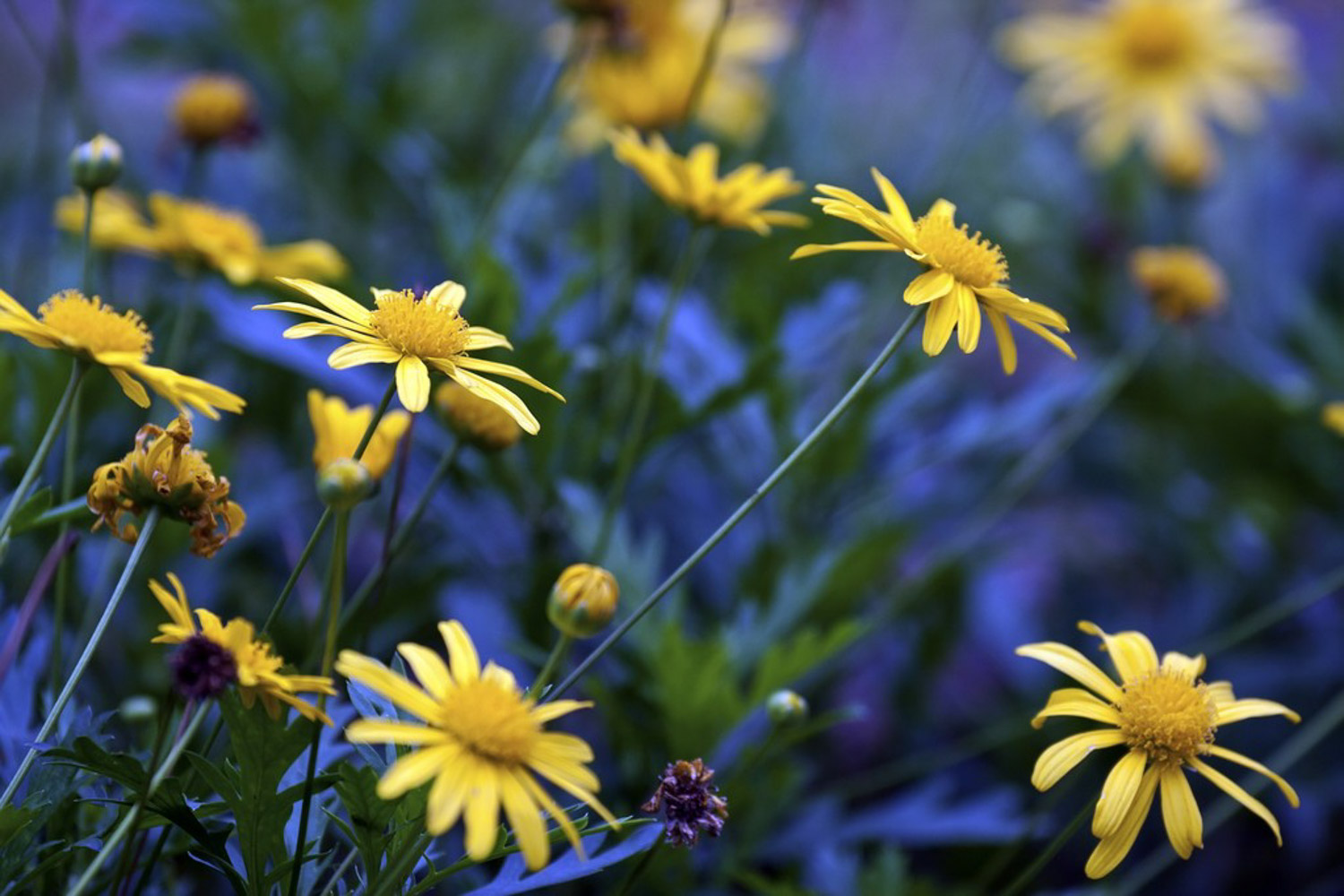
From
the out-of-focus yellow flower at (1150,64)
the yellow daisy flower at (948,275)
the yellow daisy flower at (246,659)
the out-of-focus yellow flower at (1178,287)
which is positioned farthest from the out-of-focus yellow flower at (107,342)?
the out-of-focus yellow flower at (1150,64)

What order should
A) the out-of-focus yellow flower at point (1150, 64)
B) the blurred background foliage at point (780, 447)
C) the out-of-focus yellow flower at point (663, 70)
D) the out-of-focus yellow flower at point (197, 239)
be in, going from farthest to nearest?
1. the out-of-focus yellow flower at point (1150, 64)
2. the out-of-focus yellow flower at point (663, 70)
3. the blurred background foliage at point (780, 447)
4. the out-of-focus yellow flower at point (197, 239)

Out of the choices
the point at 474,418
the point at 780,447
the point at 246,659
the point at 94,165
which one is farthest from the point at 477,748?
the point at 780,447

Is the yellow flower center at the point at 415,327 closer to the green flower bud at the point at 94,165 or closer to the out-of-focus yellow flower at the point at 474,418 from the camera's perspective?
the out-of-focus yellow flower at the point at 474,418

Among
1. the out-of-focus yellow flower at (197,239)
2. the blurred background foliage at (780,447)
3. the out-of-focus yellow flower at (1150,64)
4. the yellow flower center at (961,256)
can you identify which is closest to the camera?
the yellow flower center at (961,256)

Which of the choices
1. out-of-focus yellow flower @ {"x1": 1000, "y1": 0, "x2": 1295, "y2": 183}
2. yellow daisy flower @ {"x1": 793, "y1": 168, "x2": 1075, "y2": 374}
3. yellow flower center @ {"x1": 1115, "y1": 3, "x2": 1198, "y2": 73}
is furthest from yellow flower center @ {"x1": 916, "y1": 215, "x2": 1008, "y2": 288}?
yellow flower center @ {"x1": 1115, "y1": 3, "x2": 1198, "y2": 73}

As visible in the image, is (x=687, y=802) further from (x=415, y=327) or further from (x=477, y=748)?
(x=415, y=327)

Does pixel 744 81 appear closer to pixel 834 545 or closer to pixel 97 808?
pixel 834 545

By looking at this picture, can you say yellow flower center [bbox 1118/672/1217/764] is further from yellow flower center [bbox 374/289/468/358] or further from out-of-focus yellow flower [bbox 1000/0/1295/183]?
out-of-focus yellow flower [bbox 1000/0/1295/183]
